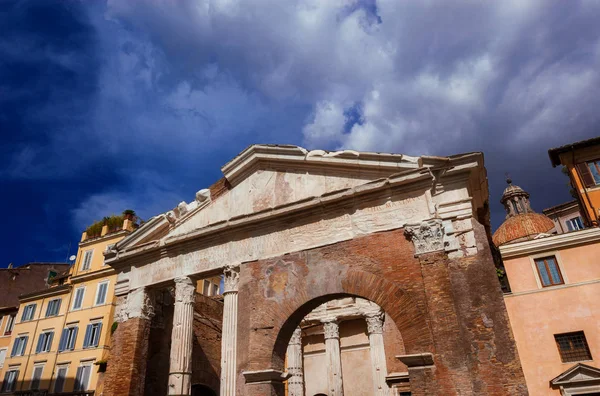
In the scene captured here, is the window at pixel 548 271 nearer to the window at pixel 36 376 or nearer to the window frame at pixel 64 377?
the window frame at pixel 64 377

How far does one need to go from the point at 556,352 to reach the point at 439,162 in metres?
12.4

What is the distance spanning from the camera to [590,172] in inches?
774

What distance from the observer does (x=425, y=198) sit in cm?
934

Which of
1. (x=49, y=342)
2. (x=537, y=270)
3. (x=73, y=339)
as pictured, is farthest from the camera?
(x=49, y=342)

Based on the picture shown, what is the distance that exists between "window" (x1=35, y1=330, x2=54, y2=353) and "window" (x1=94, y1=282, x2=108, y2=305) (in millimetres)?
3595

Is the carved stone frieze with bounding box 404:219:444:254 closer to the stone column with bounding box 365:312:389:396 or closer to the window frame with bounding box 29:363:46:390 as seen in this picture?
the stone column with bounding box 365:312:389:396

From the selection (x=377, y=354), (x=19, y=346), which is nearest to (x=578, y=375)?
(x=377, y=354)

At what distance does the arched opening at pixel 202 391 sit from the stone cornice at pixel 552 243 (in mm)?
13296

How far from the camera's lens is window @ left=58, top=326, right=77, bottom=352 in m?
22.2

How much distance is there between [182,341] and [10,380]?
19339 mm

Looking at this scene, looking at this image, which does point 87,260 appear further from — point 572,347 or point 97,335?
point 572,347

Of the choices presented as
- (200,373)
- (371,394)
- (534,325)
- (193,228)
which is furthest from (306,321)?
(534,325)

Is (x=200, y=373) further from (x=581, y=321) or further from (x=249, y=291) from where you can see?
(x=581, y=321)

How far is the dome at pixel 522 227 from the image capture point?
1236 inches
